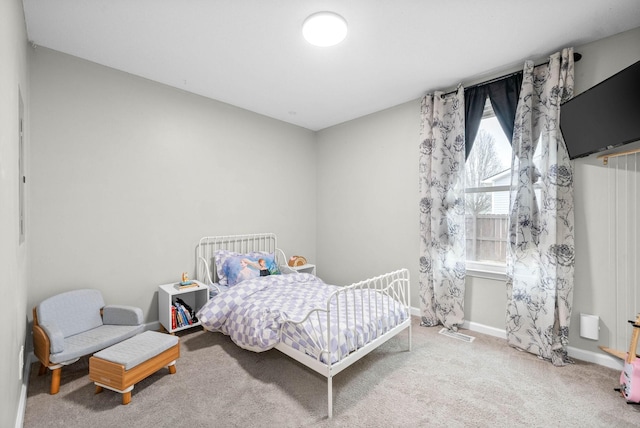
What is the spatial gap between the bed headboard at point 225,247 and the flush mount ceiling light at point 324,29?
2.52 metres

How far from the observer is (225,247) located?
12.1ft

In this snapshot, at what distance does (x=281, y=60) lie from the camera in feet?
8.81

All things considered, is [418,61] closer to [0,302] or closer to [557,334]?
[557,334]

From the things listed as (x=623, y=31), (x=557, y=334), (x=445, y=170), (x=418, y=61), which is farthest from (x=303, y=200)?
(x=623, y=31)

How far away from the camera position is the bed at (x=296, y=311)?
203cm

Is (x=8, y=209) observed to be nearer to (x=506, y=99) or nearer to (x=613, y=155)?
(x=506, y=99)

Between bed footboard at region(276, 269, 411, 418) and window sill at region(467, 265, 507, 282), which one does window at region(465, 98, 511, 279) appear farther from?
bed footboard at region(276, 269, 411, 418)

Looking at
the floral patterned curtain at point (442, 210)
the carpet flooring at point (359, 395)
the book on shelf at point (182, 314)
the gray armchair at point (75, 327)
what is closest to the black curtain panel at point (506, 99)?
the floral patterned curtain at point (442, 210)

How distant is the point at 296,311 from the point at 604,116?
9.12 feet

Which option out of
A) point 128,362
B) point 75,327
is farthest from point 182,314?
point 128,362

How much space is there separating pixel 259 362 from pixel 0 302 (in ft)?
5.92

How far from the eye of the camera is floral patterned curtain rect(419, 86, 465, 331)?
314 centimetres

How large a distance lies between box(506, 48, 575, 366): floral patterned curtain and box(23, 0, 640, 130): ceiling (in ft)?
1.27

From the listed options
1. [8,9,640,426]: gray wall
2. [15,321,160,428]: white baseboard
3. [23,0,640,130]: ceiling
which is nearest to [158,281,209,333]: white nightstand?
[8,9,640,426]: gray wall
